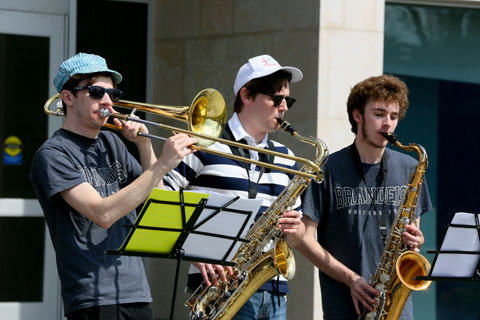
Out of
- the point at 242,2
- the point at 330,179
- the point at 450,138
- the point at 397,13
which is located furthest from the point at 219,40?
the point at 330,179

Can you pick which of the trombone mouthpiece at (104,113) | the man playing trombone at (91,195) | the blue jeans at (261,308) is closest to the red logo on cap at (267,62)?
the man playing trombone at (91,195)

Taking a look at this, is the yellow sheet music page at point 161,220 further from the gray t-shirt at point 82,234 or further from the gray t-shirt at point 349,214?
the gray t-shirt at point 349,214

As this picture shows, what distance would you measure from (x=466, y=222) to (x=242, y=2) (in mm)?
3804

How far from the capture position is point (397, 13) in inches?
337

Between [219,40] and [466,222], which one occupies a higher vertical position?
[219,40]

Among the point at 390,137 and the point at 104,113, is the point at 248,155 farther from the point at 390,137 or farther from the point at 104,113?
the point at 104,113

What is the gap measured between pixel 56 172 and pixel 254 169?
1172mm

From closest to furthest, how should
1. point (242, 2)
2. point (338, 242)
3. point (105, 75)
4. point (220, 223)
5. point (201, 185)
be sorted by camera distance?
point (220, 223) < point (105, 75) < point (201, 185) < point (338, 242) < point (242, 2)

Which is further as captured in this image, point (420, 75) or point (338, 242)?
point (420, 75)

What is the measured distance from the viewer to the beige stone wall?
7.68 meters

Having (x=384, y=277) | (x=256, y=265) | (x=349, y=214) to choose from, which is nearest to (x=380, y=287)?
(x=384, y=277)

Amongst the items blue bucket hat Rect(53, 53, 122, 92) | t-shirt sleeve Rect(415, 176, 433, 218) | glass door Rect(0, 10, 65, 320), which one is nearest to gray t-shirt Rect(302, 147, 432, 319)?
t-shirt sleeve Rect(415, 176, 433, 218)

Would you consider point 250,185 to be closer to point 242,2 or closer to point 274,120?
point 274,120

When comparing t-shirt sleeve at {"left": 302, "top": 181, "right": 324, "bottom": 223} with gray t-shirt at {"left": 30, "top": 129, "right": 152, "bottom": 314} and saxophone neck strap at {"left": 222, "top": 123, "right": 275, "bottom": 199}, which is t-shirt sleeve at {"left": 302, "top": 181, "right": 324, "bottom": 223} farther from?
gray t-shirt at {"left": 30, "top": 129, "right": 152, "bottom": 314}
